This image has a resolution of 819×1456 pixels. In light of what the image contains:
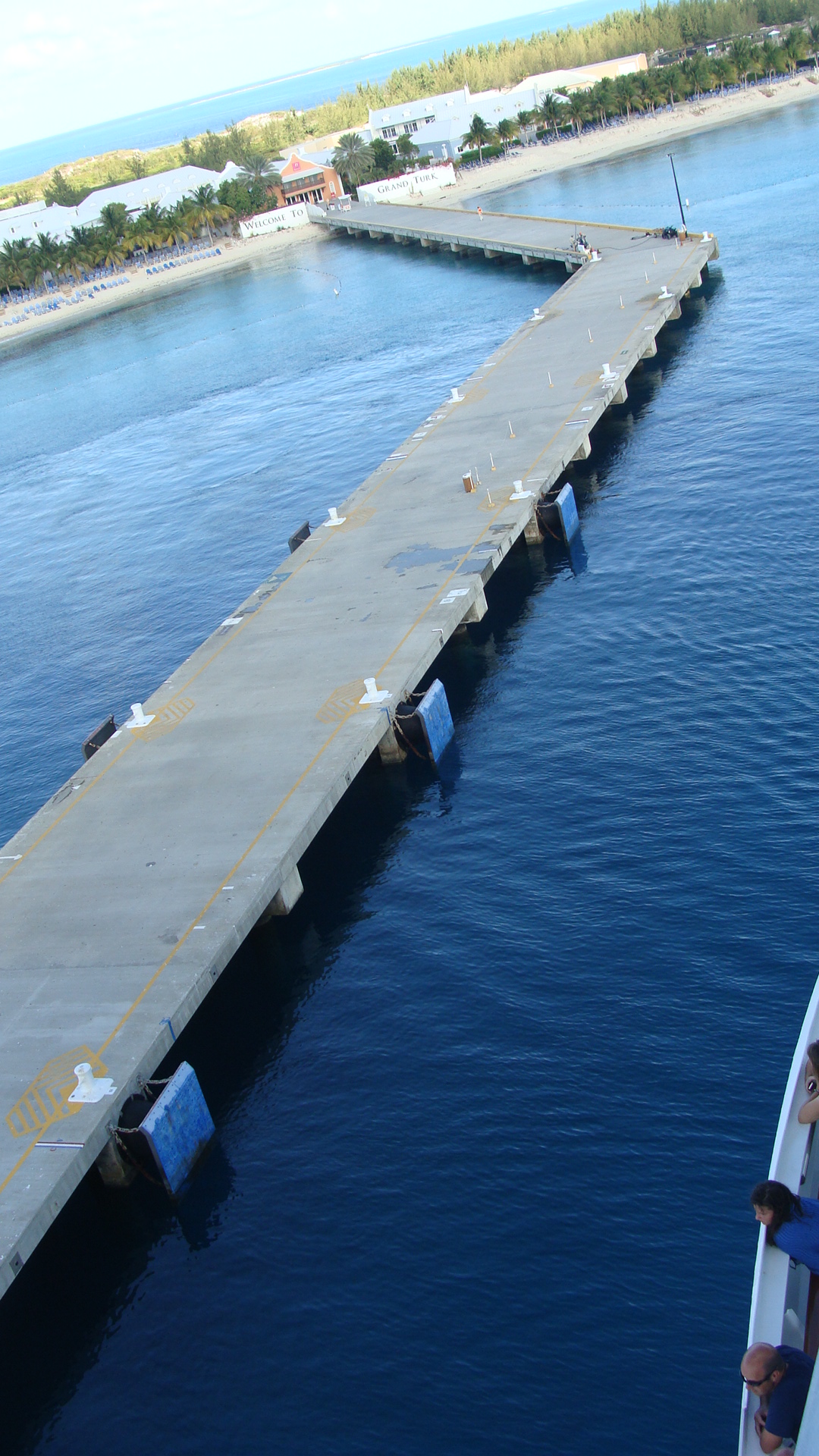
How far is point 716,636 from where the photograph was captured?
41.2 meters

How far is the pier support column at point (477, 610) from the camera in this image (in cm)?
4456

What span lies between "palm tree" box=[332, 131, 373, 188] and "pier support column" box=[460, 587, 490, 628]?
167 metres

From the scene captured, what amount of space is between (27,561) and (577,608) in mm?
36945

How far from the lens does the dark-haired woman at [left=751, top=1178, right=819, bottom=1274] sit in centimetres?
1469

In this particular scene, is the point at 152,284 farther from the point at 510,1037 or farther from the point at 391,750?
the point at 510,1037

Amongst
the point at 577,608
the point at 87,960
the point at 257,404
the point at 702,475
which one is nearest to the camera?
the point at 87,960

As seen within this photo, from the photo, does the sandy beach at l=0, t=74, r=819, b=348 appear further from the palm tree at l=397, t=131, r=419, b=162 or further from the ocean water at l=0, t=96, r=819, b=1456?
the ocean water at l=0, t=96, r=819, b=1456

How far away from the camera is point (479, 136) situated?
18988 cm

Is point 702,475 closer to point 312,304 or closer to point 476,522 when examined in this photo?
point 476,522

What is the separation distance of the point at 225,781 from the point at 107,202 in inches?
7358

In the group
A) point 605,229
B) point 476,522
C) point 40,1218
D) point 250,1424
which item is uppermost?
point 605,229

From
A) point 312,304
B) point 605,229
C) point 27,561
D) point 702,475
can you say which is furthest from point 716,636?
point 312,304

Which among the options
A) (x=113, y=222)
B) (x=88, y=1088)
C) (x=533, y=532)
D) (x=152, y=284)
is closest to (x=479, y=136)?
(x=113, y=222)

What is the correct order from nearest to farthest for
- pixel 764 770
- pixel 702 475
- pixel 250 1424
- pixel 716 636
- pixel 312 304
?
1. pixel 250 1424
2. pixel 764 770
3. pixel 716 636
4. pixel 702 475
5. pixel 312 304
